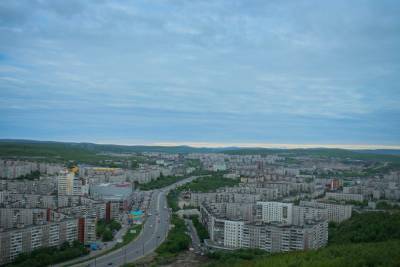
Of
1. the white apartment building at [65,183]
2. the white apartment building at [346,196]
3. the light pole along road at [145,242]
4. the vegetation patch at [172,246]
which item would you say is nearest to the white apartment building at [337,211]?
the white apartment building at [346,196]

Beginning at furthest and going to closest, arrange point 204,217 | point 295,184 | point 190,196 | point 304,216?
1. point 295,184
2. point 190,196
3. point 304,216
4. point 204,217

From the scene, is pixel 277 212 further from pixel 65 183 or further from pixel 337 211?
pixel 65 183

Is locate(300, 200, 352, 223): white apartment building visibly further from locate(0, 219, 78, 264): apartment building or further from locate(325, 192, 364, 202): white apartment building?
locate(0, 219, 78, 264): apartment building

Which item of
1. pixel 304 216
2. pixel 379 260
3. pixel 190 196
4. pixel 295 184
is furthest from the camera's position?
pixel 295 184

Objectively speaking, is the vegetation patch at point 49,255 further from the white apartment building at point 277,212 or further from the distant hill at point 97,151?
the distant hill at point 97,151

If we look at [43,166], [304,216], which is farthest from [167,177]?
[304,216]

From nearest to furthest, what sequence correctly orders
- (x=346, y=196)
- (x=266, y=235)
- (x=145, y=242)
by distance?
(x=266, y=235), (x=145, y=242), (x=346, y=196)

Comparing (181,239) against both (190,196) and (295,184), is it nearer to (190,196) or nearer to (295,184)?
(190,196)

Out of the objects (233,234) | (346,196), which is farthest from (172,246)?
(346,196)
